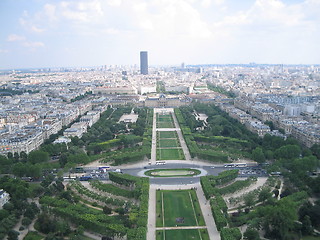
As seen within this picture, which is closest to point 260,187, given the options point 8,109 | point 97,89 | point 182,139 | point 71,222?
point 71,222

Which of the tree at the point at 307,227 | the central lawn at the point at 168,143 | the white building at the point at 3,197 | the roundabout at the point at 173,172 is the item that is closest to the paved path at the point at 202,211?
the roundabout at the point at 173,172

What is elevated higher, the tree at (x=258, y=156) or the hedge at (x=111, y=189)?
the tree at (x=258, y=156)

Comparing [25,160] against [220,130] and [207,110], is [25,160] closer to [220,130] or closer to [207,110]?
[220,130]

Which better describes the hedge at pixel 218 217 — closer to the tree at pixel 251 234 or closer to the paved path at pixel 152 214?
the tree at pixel 251 234

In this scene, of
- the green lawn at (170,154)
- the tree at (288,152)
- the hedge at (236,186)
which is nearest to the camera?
the hedge at (236,186)

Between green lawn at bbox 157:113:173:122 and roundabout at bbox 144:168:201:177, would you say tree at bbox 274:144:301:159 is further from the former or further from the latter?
green lawn at bbox 157:113:173:122

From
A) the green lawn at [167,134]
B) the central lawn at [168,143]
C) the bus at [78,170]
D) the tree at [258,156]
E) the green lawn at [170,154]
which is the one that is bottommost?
the bus at [78,170]

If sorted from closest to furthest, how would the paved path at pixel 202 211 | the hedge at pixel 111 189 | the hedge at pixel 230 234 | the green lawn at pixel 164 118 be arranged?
the hedge at pixel 230 234 < the paved path at pixel 202 211 < the hedge at pixel 111 189 < the green lawn at pixel 164 118

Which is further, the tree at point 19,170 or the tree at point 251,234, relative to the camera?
the tree at point 19,170
